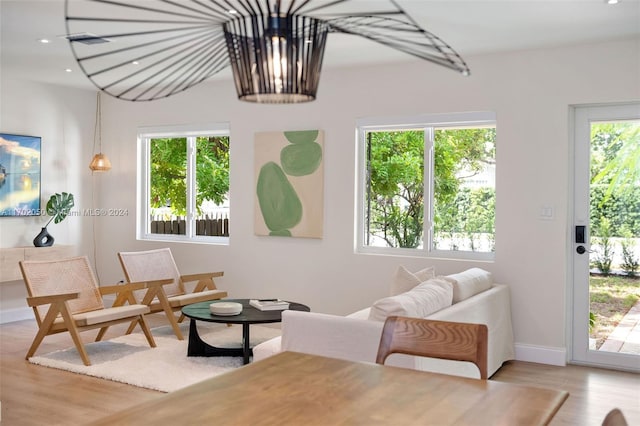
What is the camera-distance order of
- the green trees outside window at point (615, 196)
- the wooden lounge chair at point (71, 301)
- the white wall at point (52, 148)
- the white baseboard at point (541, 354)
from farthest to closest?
the white wall at point (52, 148)
the white baseboard at point (541, 354)
the green trees outside window at point (615, 196)
the wooden lounge chair at point (71, 301)

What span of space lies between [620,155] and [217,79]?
4.06 metres

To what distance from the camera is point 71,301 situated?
561 centimetres

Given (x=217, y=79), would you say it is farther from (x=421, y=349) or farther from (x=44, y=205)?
(x=421, y=349)

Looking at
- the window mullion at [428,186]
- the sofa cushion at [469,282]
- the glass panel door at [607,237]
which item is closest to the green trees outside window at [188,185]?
the window mullion at [428,186]

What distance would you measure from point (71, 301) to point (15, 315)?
192cm

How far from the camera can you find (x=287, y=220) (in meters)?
6.61

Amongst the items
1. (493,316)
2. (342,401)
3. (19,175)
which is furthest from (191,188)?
(342,401)

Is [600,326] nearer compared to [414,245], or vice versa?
[600,326]

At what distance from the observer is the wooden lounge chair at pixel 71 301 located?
16.7 feet

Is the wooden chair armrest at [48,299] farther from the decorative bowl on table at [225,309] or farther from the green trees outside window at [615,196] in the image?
the green trees outside window at [615,196]

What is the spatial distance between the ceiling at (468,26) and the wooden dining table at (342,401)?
2891mm

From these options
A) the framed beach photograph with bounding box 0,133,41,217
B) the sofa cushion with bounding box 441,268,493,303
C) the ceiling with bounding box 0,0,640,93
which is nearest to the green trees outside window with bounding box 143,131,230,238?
the framed beach photograph with bounding box 0,133,41,217

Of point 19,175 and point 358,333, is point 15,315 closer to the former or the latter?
point 19,175

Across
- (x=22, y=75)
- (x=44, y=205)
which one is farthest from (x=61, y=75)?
(x=44, y=205)
